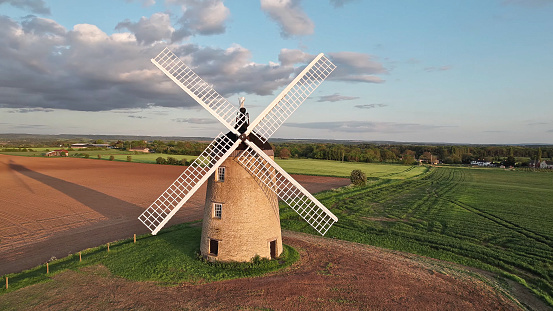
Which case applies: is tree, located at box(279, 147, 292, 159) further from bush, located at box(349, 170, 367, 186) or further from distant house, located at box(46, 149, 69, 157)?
distant house, located at box(46, 149, 69, 157)

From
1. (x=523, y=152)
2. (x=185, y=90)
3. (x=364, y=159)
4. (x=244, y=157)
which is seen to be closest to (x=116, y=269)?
(x=244, y=157)

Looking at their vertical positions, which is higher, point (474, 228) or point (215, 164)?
point (215, 164)

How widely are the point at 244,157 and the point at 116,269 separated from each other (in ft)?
26.6

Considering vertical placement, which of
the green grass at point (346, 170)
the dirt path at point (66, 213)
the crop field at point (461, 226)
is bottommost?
the dirt path at point (66, 213)

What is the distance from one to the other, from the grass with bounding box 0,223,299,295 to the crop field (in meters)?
8.08

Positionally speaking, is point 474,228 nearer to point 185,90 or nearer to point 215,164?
point 215,164

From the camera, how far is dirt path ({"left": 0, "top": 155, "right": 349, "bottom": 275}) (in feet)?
59.9

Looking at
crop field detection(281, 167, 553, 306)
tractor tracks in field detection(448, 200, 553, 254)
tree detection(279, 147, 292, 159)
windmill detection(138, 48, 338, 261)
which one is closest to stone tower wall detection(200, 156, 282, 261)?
windmill detection(138, 48, 338, 261)

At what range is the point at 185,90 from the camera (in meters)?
13.2

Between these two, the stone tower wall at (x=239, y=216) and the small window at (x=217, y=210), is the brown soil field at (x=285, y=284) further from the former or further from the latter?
the small window at (x=217, y=210)

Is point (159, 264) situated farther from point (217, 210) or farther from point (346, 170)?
point (346, 170)

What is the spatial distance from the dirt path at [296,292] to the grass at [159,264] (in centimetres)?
45

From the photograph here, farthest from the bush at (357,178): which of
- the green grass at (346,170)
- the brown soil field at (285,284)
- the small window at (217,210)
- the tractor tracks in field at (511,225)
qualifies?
the small window at (217,210)

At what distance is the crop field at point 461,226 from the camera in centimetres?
1630
